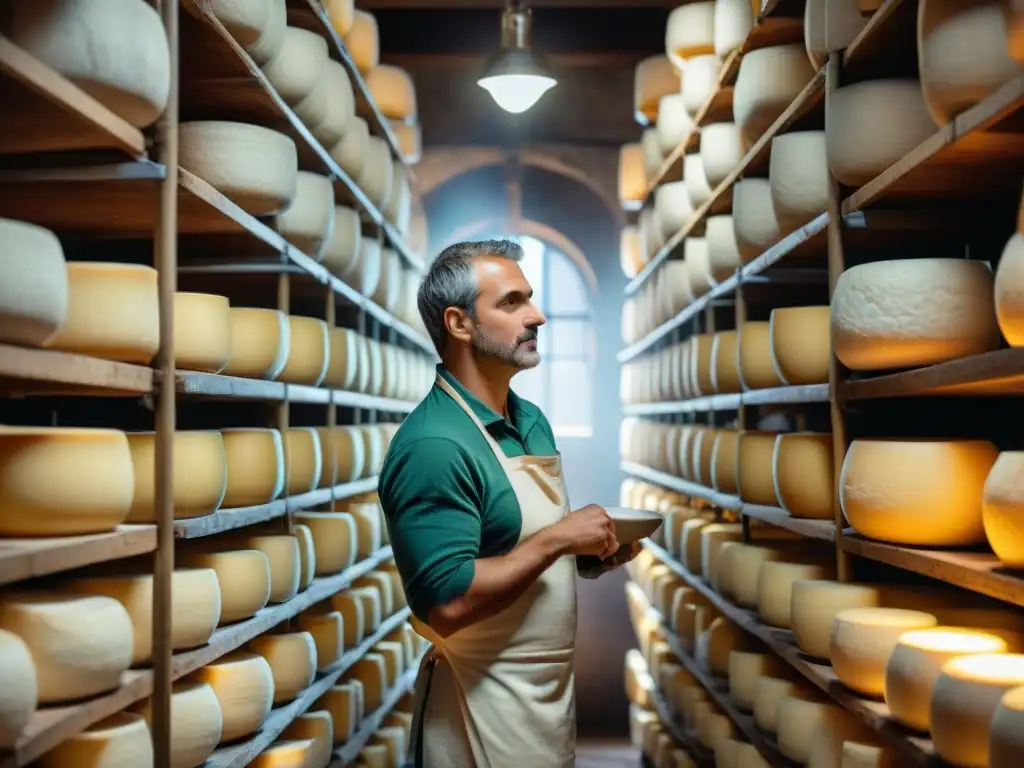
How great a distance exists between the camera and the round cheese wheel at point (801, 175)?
7.82ft

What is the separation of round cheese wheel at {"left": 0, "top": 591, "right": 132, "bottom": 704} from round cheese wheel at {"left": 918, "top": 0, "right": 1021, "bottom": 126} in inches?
55.0

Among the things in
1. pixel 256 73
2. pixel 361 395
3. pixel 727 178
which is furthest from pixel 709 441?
pixel 256 73

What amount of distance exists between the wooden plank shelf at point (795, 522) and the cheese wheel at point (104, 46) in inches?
56.4

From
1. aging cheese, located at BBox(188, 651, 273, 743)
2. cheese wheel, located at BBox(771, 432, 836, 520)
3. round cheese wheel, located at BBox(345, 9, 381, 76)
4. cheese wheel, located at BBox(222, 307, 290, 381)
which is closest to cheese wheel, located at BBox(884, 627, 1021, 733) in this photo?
cheese wheel, located at BBox(771, 432, 836, 520)

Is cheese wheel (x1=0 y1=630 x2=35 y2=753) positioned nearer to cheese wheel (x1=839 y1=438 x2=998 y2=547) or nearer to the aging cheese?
the aging cheese

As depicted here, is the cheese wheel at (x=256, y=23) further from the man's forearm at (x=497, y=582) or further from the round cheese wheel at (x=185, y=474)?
the man's forearm at (x=497, y=582)

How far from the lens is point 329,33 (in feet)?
10.5

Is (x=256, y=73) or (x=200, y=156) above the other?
(x=256, y=73)

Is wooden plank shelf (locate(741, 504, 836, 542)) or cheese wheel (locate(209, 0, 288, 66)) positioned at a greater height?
cheese wheel (locate(209, 0, 288, 66))

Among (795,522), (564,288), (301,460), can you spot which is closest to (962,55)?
(795,522)

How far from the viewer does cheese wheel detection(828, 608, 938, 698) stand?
1.79 metres

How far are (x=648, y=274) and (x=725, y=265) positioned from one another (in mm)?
1670

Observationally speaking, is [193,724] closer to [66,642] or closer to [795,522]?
[66,642]

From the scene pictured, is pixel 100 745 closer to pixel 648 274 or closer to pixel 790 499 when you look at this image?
pixel 790 499
